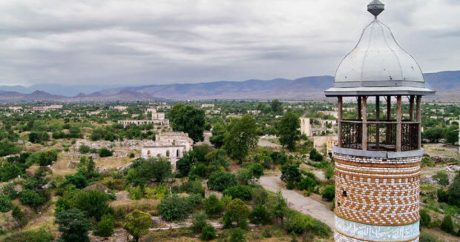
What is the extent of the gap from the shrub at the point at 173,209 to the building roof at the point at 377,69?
72.3 ft

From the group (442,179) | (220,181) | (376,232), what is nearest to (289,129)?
(442,179)

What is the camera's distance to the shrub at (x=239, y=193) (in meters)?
31.4

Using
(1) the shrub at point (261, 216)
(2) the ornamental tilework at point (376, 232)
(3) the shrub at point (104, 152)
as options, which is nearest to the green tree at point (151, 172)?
(1) the shrub at point (261, 216)

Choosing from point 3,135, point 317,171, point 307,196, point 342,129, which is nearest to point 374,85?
point 342,129

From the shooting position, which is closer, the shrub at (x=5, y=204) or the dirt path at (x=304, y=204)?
the shrub at (x=5, y=204)

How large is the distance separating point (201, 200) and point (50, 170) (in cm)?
1762

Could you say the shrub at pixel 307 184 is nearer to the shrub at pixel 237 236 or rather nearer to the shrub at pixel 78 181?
the shrub at pixel 237 236

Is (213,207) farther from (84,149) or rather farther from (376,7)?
(84,149)

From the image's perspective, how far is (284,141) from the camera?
52094mm

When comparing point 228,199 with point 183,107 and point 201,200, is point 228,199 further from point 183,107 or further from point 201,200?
point 183,107

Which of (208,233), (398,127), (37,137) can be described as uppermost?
(398,127)

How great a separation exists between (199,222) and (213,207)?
249 centimetres

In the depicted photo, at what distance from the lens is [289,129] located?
51.2 meters

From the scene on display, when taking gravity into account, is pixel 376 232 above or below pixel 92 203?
above
